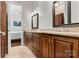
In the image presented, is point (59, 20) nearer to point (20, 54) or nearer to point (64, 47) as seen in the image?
point (64, 47)

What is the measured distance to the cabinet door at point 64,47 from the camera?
150 centimetres

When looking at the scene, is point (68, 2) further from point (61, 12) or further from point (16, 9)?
point (16, 9)

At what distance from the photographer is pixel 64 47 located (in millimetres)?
1745

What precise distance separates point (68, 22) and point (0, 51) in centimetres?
184

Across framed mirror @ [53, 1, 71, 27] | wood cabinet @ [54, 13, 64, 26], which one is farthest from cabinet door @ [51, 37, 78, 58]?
wood cabinet @ [54, 13, 64, 26]

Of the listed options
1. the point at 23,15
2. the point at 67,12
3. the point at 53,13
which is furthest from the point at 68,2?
the point at 23,15

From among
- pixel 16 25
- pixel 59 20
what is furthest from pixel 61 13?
pixel 16 25

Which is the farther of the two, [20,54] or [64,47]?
[20,54]

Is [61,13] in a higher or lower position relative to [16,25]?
higher

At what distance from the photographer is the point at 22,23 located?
6.57 metres

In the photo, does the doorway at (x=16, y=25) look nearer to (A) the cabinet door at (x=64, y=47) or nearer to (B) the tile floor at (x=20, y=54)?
(B) the tile floor at (x=20, y=54)

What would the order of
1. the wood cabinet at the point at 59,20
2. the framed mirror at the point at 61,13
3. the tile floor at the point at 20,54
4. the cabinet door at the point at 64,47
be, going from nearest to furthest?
1. the cabinet door at the point at 64,47
2. the framed mirror at the point at 61,13
3. the wood cabinet at the point at 59,20
4. the tile floor at the point at 20,54

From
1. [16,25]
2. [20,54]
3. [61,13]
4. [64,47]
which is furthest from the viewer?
[16,25]

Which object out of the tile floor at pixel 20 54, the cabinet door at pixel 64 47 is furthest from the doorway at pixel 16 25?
the cabinet door at pixel 64 47
